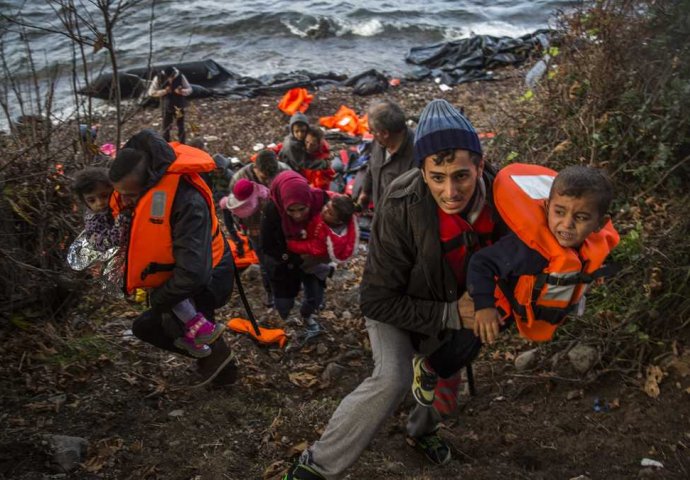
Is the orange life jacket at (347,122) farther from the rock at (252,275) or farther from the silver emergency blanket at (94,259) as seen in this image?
the silver emergency blanket at (94,259)

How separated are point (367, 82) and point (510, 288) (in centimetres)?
1042

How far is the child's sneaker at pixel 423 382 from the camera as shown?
3.44 metres

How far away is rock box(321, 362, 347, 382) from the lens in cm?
475

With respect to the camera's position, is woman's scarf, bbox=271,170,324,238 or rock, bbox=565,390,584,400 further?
woman's scarf, bbox=271,170,324,238

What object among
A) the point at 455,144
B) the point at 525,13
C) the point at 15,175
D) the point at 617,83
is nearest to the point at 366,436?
the point at 455,144

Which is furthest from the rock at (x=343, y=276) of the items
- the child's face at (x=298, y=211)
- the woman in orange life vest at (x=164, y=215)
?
the woman in orange life vest at (x=164, y=215)

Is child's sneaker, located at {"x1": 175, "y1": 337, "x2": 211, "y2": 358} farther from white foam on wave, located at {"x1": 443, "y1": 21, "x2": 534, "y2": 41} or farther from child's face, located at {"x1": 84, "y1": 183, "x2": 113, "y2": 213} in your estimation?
white foam on wave, located at {"x1": 443, "y1": 21, "x2": 534, "y2": 41}

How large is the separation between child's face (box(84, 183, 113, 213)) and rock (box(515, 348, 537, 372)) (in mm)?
2979

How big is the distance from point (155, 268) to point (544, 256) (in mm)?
2177

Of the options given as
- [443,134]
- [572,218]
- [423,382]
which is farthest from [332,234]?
[572,218]

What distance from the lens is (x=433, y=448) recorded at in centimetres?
359

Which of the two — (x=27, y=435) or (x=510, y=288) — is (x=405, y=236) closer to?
(x=510, y=288)

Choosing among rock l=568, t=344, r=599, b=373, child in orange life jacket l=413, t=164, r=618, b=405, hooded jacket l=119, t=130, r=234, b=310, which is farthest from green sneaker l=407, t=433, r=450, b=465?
hooded jacket l=119, t=130, r=234, b=310

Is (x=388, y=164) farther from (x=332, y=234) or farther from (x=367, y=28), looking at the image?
(x=367, y=28)
